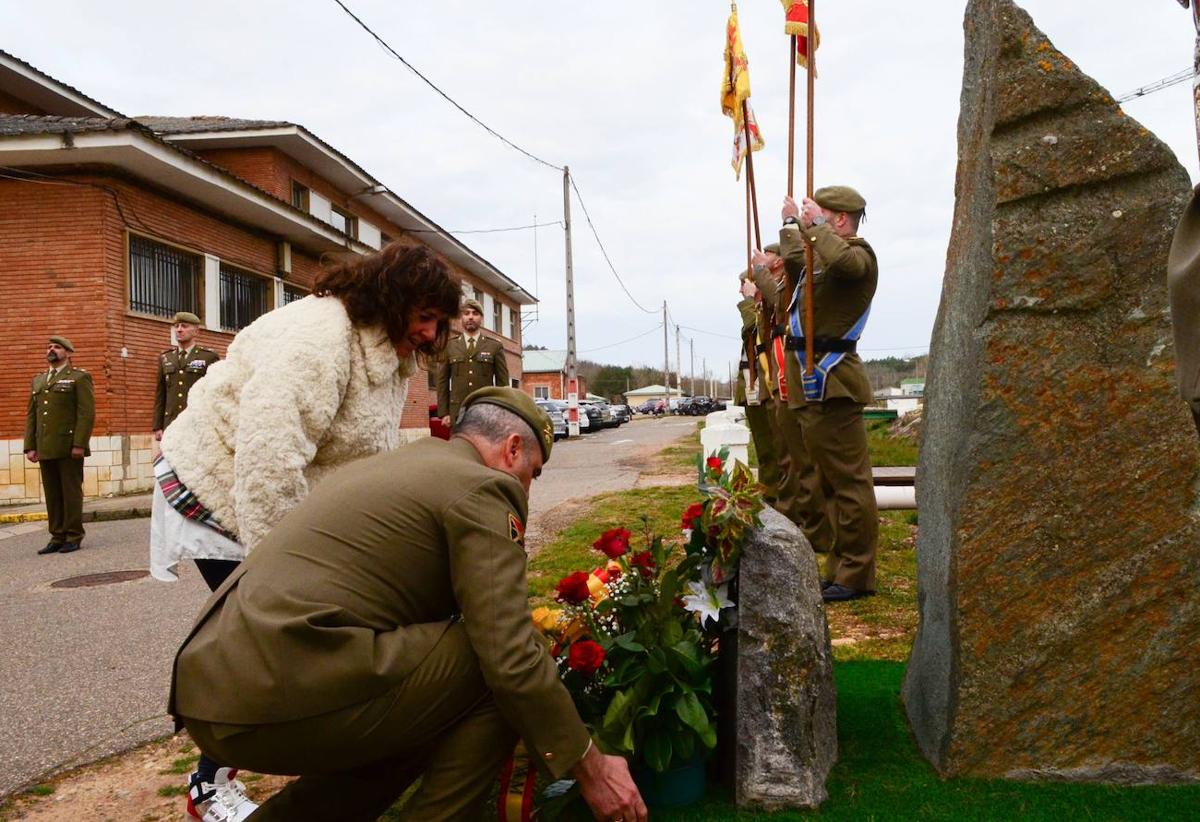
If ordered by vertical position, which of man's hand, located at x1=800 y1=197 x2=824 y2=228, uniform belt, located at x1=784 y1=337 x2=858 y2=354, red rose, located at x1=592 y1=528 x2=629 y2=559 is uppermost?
man's hand, located at x1=800 y1=197 x2=824 y2=228

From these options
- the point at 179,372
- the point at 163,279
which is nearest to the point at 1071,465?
the point at 179,372

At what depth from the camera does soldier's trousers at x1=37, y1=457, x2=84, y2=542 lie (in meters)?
8.06

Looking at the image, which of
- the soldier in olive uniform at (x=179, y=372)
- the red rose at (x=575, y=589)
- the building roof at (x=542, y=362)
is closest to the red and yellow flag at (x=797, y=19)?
the red rose at (x=575, y=589)

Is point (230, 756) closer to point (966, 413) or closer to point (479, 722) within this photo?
point (479, 722)

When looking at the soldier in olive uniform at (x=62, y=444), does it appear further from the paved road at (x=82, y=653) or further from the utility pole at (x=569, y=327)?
the utility pole at (x=569, y=327)

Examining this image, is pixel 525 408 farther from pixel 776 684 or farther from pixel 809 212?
pixel 809 212

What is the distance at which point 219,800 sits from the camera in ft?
8.45

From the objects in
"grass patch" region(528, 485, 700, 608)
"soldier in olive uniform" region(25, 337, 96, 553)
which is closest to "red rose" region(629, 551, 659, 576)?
"grass patch" region(528, 485, 700, 608)

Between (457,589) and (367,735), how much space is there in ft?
1.18

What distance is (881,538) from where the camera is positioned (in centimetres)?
650

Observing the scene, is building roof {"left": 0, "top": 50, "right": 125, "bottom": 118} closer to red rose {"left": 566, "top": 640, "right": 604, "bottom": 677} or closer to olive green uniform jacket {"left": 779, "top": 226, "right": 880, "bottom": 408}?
olive green uniform jacket {"left": 779, "top": 226, "right": 880, "bottom": 408}

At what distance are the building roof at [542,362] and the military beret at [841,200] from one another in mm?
58850

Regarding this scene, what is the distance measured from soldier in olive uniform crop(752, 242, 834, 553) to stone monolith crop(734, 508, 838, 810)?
8.78 ft

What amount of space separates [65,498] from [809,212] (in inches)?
275
